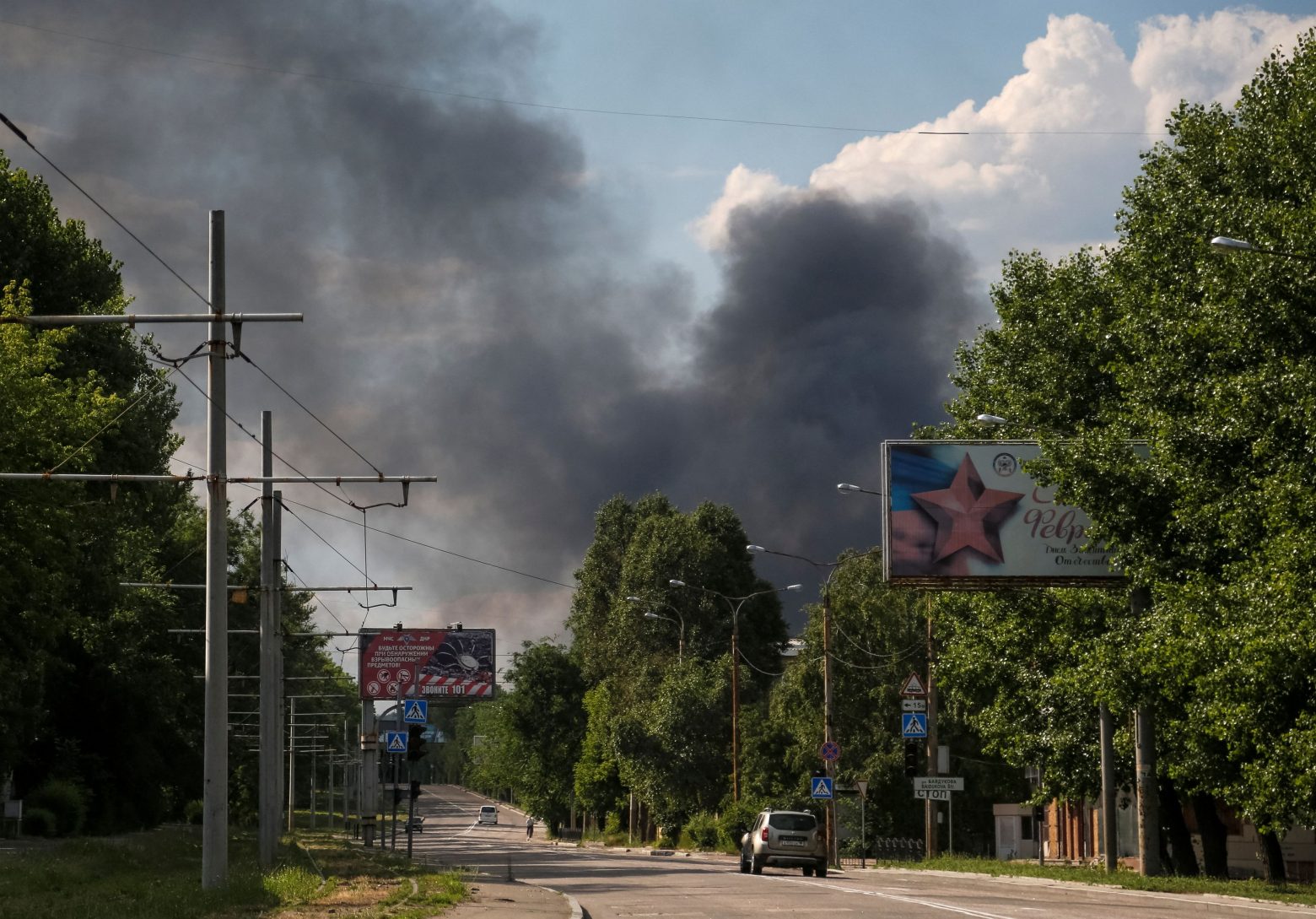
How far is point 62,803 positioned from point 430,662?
16.1 m

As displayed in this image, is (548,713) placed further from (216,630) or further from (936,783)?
(216,630)

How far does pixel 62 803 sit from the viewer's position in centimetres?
6203

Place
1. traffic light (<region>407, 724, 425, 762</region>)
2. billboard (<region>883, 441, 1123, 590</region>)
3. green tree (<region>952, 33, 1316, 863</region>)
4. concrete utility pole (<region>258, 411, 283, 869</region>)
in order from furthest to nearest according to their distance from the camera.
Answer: traffic light (<region>407, 724, 425, 762</region>) → billboard (<region>883, 441, 1123, 590</region>) → concrete utility pole (<region>258, 411, 283, 869</region>) → green tree (<region>952, 33, 1316, 863</region>)

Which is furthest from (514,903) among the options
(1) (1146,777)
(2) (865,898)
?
(1) (1146,777)

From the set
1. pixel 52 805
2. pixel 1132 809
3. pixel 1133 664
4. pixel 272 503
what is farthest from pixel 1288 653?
pixel 52 805

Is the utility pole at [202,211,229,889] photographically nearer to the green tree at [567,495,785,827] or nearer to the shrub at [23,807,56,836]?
the shrub at [23,807,56,836]

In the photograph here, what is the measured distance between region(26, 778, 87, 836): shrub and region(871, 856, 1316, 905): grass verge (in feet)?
119

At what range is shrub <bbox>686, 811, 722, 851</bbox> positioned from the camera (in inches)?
2798

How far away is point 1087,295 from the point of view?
3753 cm

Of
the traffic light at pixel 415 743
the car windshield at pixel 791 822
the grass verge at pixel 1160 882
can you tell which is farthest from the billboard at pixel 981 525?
the traffic light at pixel 415 743

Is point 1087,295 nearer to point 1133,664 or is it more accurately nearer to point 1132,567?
point 1132,567

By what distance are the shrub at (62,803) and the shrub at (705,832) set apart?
2608 centimetres

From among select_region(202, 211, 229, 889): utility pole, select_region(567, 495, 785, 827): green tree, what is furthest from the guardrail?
select_region(202, 211, 229, 889): utility pole

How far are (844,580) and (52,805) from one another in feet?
119
